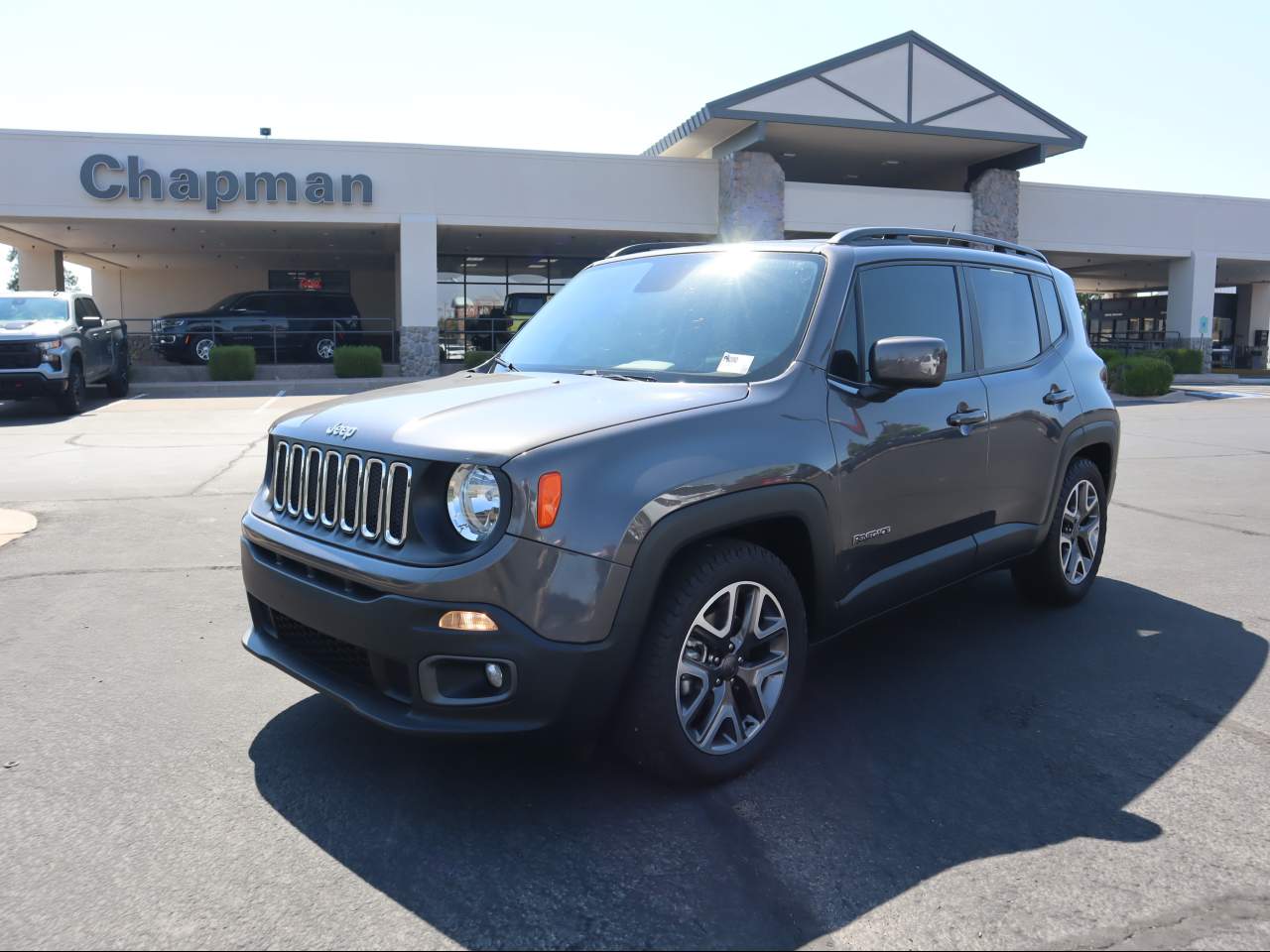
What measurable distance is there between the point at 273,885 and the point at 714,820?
129 cm

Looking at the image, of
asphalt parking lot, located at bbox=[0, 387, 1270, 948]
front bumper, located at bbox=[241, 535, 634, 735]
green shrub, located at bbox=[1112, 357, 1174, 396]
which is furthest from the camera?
green shrub, located at bbox=[1112, 357, 1174, 396]

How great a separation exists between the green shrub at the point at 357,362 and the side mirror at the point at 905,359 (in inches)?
860

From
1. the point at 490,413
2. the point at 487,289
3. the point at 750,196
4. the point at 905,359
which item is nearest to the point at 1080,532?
the point at 905,359

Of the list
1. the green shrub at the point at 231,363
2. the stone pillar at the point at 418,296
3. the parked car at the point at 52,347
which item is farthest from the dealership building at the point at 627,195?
the parked car at the point at 52,347

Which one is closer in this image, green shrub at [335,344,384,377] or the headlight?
the headlight

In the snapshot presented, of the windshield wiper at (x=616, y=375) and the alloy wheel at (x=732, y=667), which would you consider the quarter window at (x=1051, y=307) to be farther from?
the alloy wheel at (x=732, y=667)

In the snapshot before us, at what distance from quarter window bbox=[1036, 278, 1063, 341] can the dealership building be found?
20360 mm


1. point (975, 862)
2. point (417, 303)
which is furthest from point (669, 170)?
point (975, 862)

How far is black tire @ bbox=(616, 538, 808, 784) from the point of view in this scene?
3076 millimetres

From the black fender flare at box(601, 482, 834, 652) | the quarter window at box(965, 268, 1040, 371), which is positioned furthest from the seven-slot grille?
the quarter window at box(965, 268, 1040, 371)

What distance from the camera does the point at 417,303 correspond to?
2550cm

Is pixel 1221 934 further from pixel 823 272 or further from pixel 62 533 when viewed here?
pixel 62 533

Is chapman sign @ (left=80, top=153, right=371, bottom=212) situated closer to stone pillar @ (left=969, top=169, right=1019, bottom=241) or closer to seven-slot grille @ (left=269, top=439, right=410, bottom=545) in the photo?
stone pillar @ (left=969, top=169, right=1019, bottom=241)

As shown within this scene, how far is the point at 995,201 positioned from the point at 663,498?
2844cm
